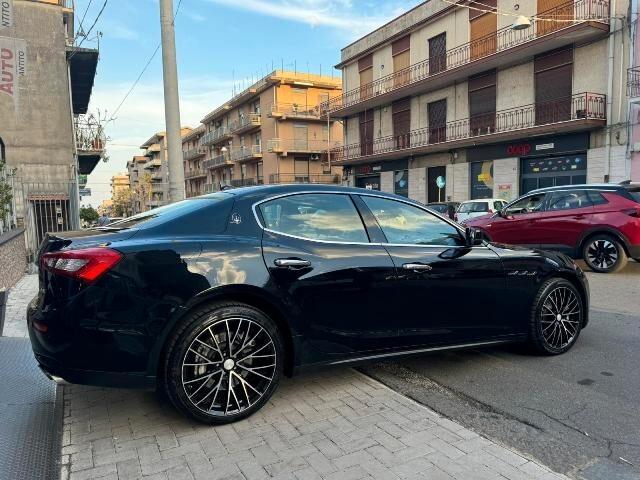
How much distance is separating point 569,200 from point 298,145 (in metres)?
37.7

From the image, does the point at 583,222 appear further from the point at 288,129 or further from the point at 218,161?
the point at 218,161

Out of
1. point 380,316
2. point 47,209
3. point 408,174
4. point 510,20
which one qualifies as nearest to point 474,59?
point 510,20

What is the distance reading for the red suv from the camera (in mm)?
8812

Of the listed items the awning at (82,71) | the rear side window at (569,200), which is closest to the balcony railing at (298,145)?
the awning at (82,71)

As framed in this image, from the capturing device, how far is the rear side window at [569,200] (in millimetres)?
9375

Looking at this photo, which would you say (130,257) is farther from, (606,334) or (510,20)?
(510,20)

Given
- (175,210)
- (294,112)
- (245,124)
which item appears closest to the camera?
(175,210)

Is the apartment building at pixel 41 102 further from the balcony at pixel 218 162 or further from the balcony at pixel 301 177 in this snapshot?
the balcony at pixel 218 162

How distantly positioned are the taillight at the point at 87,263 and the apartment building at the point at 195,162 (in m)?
65.2

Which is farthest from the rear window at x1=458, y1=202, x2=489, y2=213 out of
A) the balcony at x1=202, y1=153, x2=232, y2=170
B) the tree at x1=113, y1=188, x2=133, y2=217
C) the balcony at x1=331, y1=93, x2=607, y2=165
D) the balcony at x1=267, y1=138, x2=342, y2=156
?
the tree at x1=113, y1=188, x2=133, y2=217

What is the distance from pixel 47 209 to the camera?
1535 centimetres

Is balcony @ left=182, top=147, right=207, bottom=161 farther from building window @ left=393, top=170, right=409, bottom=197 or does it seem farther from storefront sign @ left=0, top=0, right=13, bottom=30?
storefront sign @ left=0, top=0, right=13, bottom=30

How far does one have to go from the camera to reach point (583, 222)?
929 centimetres

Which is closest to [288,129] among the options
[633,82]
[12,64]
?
[12,64]
